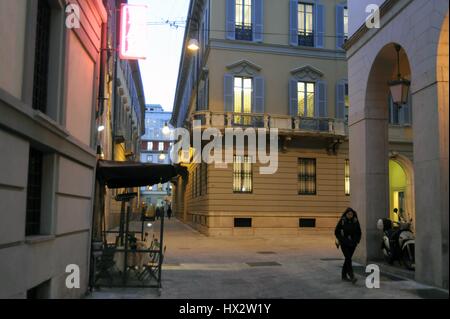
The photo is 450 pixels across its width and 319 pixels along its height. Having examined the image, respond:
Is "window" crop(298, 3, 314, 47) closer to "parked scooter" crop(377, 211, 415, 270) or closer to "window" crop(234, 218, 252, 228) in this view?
"window" crop(234, 218, 252, 228)

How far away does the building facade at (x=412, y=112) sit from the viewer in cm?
946

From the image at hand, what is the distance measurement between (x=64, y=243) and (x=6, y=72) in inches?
130

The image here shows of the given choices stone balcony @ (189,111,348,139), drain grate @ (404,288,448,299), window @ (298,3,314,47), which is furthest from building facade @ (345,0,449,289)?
window @ (298,3,314,47)

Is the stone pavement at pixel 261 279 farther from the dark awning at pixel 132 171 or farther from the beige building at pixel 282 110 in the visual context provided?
Result: the beige building at pixel 282 110

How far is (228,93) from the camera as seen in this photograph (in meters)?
26.1

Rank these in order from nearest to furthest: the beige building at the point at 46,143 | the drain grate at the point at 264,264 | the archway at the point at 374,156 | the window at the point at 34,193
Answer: the beige building at the point at 46,143 < the window at the point at 34,193 < the archway at the point at 374,156 < the drain grate at the point at 264,264

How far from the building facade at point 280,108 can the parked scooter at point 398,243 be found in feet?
44.2

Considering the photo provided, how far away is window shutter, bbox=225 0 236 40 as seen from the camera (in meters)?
26.4

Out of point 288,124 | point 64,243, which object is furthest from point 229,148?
point 64,243

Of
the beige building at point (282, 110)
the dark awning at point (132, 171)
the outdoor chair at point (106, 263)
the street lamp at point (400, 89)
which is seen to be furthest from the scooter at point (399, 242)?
the beige building at point (282, 110)

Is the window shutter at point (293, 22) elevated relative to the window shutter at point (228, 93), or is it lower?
elevated

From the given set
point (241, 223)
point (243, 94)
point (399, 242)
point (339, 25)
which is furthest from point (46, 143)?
point (339, 25)

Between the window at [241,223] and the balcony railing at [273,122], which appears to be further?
the window at [241,223]
